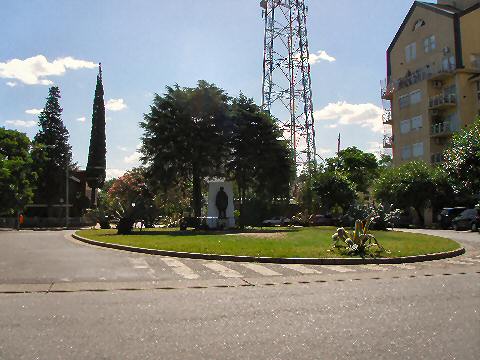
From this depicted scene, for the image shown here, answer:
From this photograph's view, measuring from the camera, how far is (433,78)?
58.0 m

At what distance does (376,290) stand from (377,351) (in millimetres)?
4821

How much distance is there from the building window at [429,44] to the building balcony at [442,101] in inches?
248

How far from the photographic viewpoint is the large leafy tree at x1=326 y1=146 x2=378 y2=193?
266ft

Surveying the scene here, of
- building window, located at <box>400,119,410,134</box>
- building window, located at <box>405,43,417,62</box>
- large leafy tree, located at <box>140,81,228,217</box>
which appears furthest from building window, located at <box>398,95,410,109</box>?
large leafy tree, located at <box>140,81,228,217</box>

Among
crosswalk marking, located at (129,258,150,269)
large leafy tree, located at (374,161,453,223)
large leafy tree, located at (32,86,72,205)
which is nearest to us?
crosswalk marking, located at (129,258,150,269)

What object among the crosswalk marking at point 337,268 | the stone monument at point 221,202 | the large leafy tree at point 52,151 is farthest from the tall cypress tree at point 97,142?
the crosswalk marking at point 337,268

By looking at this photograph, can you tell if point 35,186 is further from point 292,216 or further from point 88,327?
point 88,327

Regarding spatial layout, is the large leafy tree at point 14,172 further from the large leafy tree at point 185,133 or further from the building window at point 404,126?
the building window at point 404,126

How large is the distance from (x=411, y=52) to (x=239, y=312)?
2400 inches

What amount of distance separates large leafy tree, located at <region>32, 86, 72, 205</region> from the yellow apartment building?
135 feet

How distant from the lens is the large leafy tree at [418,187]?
50.1 metres

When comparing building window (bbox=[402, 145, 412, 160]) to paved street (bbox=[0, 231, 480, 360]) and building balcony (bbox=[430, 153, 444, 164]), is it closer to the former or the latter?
building balcony (bbox=[430, 153, 444, 164])

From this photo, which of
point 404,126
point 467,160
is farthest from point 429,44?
point 467,160

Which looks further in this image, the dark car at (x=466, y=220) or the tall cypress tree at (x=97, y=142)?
the tall cypress tree at (x=97, y=142)
